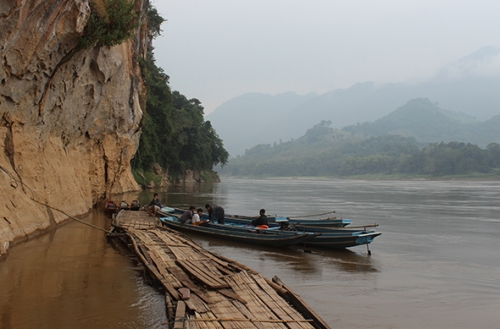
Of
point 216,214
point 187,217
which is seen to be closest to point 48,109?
point 187,217

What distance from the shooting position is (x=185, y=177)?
64.1 metres

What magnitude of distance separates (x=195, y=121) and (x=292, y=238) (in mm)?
52377

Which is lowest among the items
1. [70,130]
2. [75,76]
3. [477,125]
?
[70,130]

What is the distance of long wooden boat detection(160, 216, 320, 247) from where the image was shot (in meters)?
12.8

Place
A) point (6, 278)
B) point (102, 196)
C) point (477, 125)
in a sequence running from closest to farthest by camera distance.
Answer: point (6, 278), point (102, 196), point (477, 125)

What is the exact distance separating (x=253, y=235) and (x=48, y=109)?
325 inches

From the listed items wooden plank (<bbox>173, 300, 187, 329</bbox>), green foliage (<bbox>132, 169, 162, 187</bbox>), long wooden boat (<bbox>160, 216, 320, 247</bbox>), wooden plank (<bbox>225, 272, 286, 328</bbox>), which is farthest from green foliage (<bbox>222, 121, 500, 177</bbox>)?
wooden plank (<bbox>173, 300, 187, 329</bbox>)

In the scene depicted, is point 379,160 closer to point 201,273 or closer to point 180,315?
point 201,273

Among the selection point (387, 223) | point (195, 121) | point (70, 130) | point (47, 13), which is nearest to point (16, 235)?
point (47, 13)

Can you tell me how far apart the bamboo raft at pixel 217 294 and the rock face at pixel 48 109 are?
4217mm

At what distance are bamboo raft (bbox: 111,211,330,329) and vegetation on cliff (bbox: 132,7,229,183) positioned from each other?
893 inches

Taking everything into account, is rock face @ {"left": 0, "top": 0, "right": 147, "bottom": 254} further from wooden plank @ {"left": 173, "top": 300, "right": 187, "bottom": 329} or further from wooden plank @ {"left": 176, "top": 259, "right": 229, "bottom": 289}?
wooden plank @ {"left": 173, "top": 300, "right": 187, "bottom": 329}

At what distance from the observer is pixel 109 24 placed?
513 inches

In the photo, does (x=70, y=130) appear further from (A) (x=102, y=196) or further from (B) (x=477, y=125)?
(B) (x=477, y=125)
